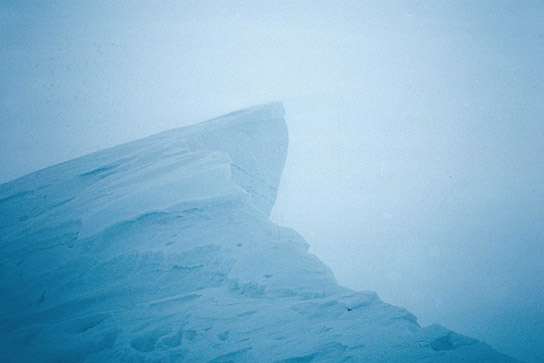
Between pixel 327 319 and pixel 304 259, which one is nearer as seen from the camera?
pixel 327 319

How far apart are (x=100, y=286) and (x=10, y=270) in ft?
4.22

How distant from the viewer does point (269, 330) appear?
7.39 feet

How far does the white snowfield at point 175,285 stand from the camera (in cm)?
208

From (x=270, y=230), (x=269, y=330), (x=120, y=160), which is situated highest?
(x=120, y=160)

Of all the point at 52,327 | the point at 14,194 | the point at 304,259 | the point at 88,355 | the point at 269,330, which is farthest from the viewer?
the point at 14,194

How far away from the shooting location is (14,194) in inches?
203

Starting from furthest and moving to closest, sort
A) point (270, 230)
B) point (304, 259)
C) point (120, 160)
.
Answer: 1. point (120, 160)
2. point (270, 230)
3. point (304, 259)

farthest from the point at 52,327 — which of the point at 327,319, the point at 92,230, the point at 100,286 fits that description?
the point at 327,319

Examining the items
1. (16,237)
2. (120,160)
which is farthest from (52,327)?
(120,160)

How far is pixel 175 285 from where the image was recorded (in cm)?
297

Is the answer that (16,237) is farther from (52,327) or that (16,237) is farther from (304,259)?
(304,259)

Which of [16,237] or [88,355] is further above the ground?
[16,237]

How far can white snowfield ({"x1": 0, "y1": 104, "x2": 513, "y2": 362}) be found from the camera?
2.08m

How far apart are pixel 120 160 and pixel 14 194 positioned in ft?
6.32
